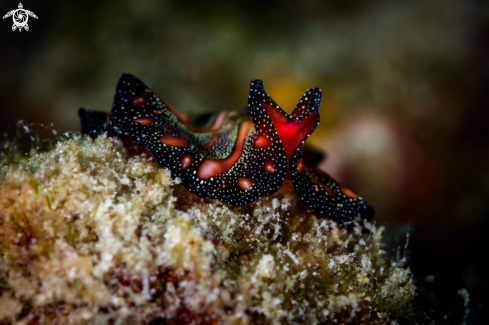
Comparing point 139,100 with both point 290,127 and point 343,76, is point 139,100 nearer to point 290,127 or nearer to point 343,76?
point 290,127

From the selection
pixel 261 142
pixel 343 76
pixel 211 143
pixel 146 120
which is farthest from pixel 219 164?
pixel 343 76

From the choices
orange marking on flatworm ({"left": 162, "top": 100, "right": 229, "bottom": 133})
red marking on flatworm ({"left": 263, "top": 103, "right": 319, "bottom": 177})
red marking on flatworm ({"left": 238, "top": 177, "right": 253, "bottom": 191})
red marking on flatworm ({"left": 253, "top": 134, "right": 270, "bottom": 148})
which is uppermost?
orange marking on flatworm ({"left": 162, "top": 100, "right": 229, "bottom": 133})

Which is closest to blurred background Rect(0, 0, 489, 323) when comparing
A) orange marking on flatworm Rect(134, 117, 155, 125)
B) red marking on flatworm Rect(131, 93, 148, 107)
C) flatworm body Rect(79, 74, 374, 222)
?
flatworm body Rect(79, 74, 374, 222)

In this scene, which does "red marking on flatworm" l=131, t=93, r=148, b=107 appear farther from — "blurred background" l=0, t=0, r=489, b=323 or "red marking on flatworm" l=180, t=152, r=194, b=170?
"blurred background" l=0, t=0, r=489, b=323

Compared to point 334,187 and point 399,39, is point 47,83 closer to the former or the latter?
point 334,187

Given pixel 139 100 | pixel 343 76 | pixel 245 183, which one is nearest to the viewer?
pixel 245 183

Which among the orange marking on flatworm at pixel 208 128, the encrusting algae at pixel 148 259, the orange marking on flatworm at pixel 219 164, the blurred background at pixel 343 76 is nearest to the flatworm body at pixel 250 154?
the orange marking on flatworm at pixel 219 164
